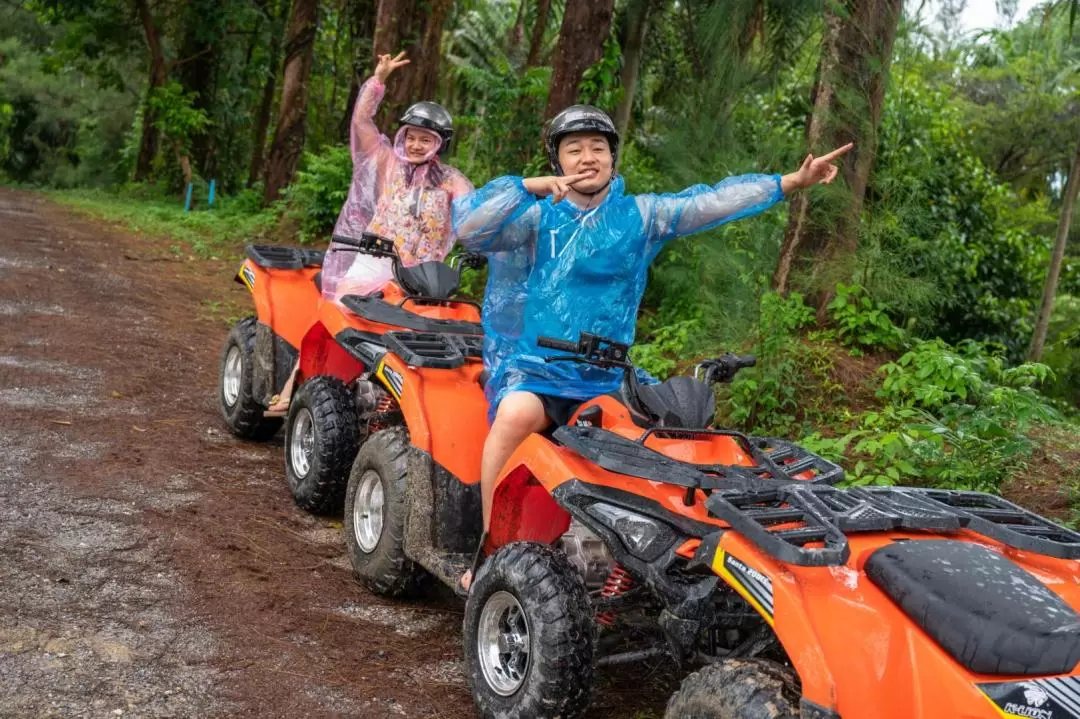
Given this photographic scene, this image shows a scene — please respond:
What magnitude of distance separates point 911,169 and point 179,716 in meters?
5.96

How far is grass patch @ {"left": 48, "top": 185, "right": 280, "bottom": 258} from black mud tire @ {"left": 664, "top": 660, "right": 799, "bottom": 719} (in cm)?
1555

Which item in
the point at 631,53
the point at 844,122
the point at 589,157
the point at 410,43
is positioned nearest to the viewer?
the point at 589,157

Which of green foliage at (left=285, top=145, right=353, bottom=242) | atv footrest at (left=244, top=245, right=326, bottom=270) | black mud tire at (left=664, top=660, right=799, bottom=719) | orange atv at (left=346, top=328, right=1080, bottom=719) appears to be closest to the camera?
orange atv at (left=346, top=328, right=1080, bottom=719)

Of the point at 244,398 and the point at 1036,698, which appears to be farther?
the point at 244,398

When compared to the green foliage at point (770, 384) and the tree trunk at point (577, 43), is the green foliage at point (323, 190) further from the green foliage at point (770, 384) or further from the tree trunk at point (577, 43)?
the green foliage at point (770, 384)

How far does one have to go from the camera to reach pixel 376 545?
4.88 metres

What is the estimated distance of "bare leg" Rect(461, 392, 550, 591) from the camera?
13.3 feet

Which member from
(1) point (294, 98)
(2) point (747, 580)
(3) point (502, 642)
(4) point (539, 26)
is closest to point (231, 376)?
(3) point (502, 642)

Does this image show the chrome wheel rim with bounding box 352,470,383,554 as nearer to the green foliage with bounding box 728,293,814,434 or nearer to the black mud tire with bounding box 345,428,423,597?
the black mud tire with bounding box 345,428,423,597

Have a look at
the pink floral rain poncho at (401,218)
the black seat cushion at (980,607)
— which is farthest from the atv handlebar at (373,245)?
the black seat cushion at (980,607)

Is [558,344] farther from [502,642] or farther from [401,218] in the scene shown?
[401,218]

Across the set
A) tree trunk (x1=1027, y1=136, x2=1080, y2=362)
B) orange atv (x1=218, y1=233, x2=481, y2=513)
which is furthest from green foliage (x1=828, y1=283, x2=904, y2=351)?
tree trunk (x1=1027, y1=136, x2=1080, y2=362)

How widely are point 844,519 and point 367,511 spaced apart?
2702 mm

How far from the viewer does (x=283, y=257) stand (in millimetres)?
7164
